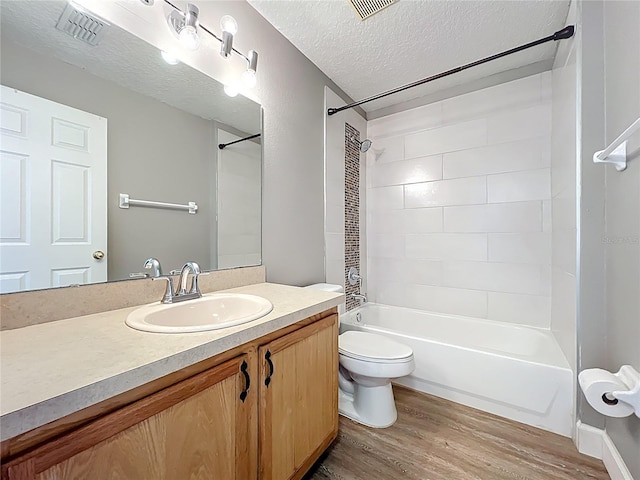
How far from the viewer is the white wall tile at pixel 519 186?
2070mm

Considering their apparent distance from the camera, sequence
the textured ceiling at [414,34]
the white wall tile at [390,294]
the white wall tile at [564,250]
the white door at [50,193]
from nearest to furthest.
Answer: the white door at [50,193] → the white wall tile at [564,250] → the textured ceiling at [414,34] → the white wall tile at [390,294]

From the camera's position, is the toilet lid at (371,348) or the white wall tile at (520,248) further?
the white wall tile at (520,248)

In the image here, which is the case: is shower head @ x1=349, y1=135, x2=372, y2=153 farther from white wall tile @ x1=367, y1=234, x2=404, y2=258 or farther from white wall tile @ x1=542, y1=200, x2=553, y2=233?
white wall tile @ x1=542, y1=200, x2=553, y2=233

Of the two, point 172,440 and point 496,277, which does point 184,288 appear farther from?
point 496,277

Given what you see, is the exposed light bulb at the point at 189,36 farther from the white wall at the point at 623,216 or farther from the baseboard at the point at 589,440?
the baseboard at the point at 589,440

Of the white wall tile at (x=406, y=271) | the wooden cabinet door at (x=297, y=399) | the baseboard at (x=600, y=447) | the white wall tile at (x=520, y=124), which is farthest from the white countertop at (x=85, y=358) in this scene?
the white wall tile at (x=520, y=124)

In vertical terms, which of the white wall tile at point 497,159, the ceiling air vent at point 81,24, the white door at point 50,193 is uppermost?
the ceiling air vent at point 81,24

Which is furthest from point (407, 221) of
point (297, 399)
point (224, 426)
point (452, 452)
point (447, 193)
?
point (224, 426)

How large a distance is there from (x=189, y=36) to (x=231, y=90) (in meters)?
0.33

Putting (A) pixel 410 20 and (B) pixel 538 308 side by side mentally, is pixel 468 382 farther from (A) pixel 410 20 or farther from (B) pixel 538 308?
(A) pixel 410 20

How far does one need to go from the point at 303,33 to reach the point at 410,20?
70cm

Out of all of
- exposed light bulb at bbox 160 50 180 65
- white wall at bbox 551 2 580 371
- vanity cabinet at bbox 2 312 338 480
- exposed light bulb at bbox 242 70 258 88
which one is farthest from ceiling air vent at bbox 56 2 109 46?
white wall at bbox 551 2 580 371

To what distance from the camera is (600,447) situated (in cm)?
133

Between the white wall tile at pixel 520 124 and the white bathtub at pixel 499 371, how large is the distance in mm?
1525
